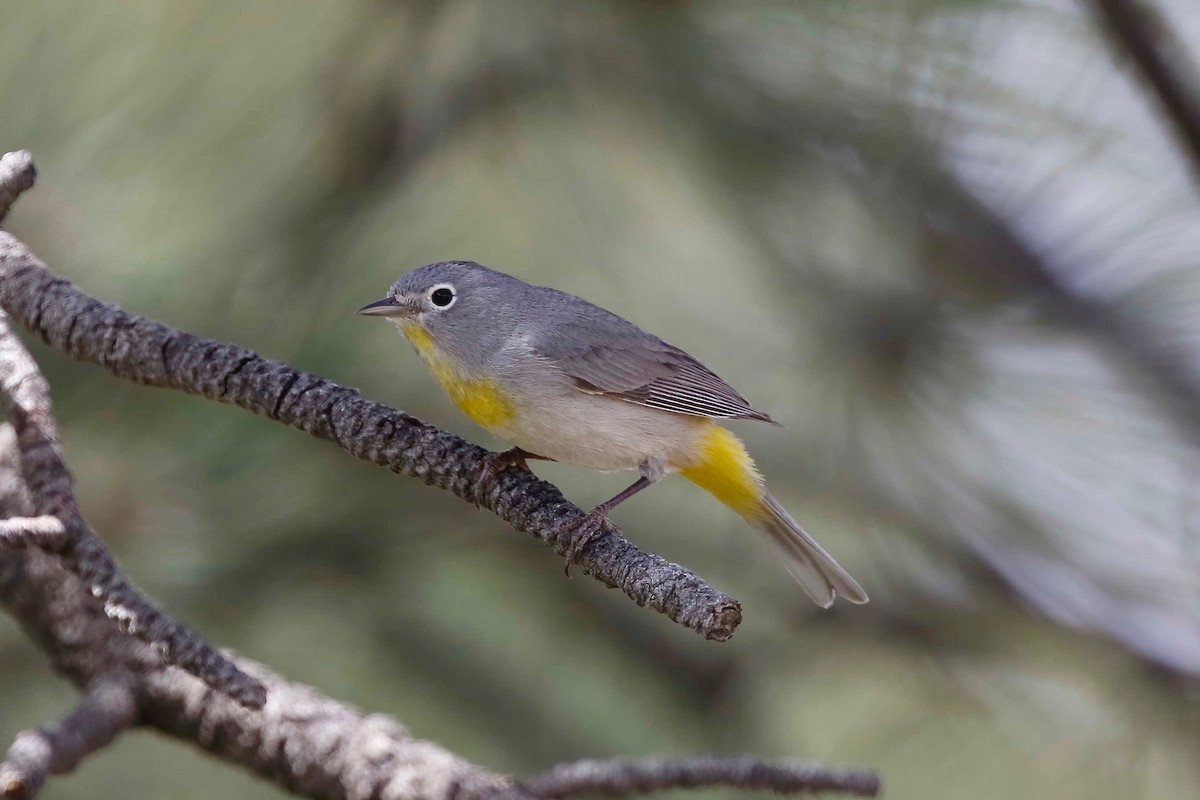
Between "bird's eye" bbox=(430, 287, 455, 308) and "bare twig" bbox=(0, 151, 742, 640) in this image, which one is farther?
"bird's eye" bbox=(430, 287, 455, 308)

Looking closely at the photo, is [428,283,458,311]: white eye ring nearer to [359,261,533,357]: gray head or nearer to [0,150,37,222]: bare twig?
[359,261,533,357]: gray head

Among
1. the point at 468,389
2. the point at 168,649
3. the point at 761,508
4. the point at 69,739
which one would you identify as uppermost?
the point at 761,508

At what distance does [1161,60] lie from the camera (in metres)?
1.97

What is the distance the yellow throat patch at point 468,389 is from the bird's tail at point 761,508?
0.49 meters

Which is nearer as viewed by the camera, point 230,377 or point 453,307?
point 230,377

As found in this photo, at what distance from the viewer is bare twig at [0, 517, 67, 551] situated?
1.13 metres

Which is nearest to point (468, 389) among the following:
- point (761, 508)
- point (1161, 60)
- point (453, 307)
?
point (453, 307)

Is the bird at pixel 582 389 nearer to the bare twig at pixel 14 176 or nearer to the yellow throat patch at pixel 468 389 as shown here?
the yellow throat patch at pixel 468 389

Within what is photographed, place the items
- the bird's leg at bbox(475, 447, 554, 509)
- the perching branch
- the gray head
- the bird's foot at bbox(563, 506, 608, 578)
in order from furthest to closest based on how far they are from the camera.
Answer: the gray head
the bird's leg at bbox(475, 447, 554, 509)
the bird's foot at bbox(563, 506, 608, 578)
the perching branch

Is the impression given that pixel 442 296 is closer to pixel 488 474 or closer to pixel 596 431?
pixel 596 431

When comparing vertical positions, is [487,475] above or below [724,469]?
below

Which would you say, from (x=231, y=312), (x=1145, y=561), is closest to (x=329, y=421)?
(x=231, y=312)

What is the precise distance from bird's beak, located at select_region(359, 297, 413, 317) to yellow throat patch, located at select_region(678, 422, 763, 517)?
0.67 m

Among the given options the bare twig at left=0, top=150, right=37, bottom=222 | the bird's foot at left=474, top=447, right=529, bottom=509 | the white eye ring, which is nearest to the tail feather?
the white eye ring
